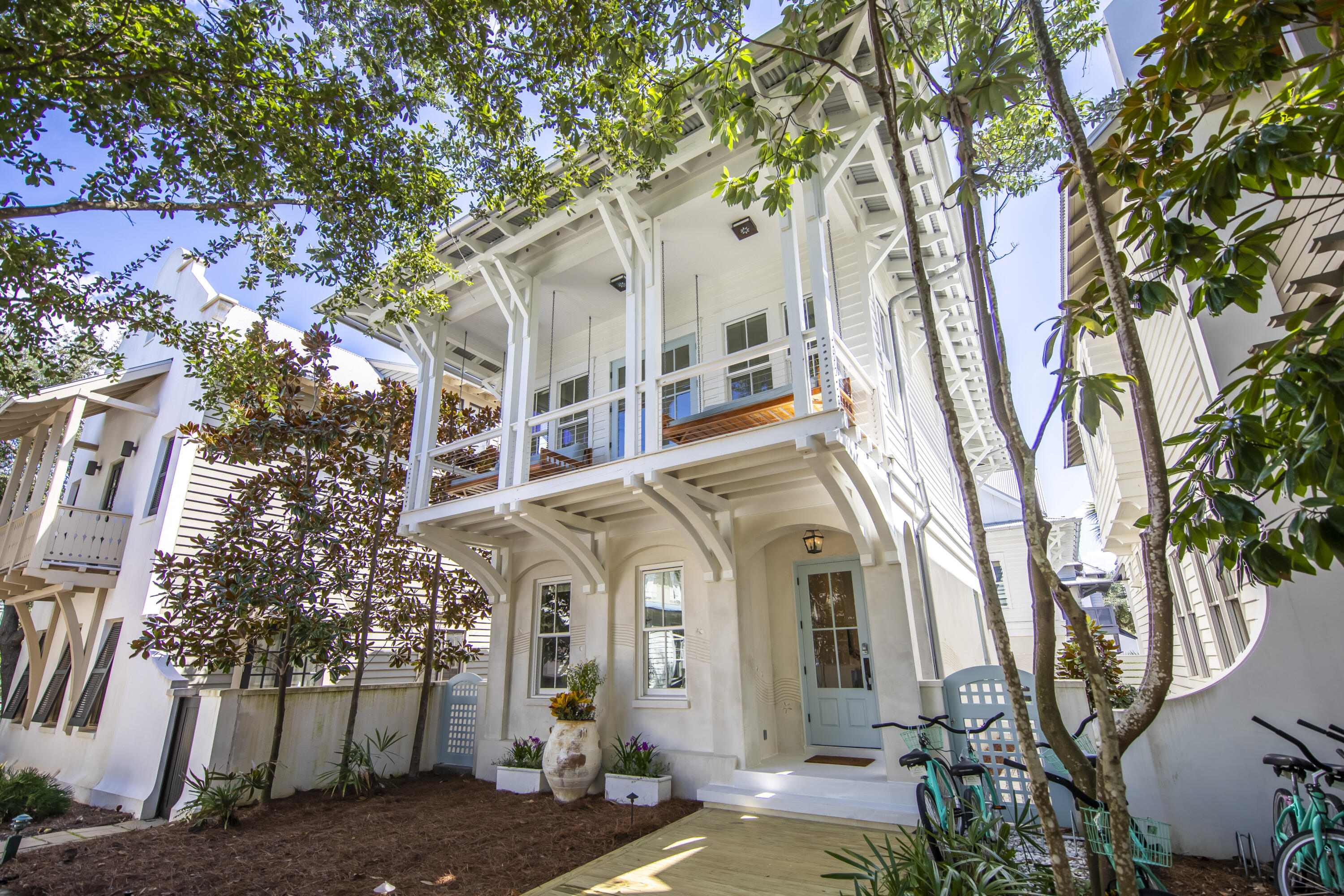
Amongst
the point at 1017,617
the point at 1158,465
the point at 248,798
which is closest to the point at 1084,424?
the point at 1158,465

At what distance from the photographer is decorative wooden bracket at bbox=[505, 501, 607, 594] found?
7402mm

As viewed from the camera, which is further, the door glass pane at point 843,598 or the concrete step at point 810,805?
the door glass pane at point 843,598

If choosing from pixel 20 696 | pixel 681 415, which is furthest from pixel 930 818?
pixel 20 696

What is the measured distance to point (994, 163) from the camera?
6219mm

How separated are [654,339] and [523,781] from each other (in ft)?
17.8

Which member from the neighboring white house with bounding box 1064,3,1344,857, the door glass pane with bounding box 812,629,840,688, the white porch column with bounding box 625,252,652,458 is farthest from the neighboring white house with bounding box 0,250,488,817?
the neighboring white house with bounding box 1064,3,1344,857

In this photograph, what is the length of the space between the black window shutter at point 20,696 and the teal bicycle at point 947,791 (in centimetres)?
1596

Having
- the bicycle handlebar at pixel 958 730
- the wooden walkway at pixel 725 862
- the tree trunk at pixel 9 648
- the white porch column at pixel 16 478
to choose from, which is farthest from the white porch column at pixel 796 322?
the tree trunk at pixel 9 648

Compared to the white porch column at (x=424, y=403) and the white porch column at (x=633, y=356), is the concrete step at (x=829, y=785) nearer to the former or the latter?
the white porch column at (x=633, y=356)

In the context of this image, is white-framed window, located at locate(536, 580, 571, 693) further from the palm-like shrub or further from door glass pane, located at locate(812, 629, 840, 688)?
the palm-like shrub

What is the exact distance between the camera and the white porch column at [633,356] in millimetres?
6695

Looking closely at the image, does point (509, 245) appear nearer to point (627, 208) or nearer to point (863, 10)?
point (627, 208)

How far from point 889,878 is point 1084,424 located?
8.19 ft

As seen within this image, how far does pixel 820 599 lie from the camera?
315 inches
